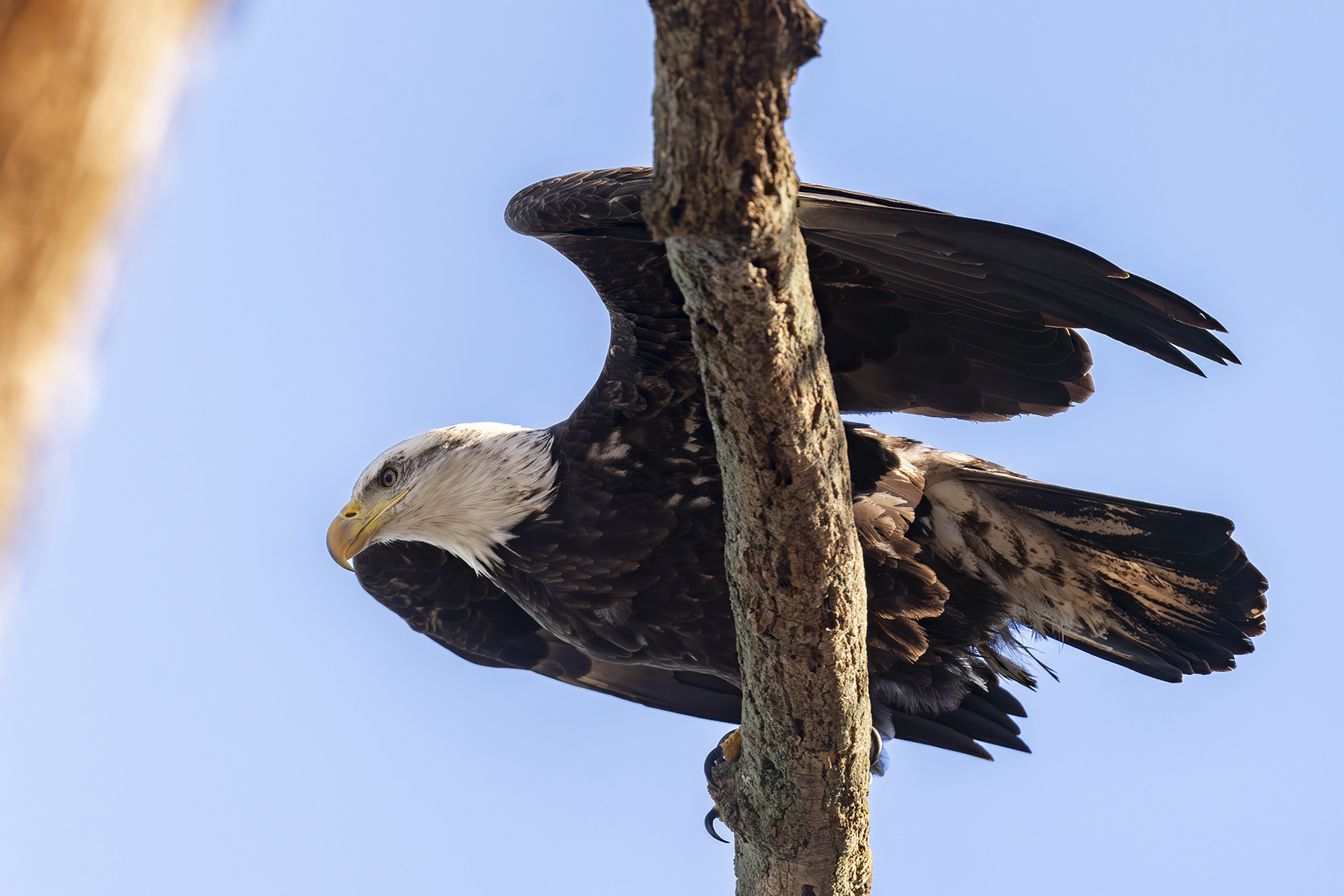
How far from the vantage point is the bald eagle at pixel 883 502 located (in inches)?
129

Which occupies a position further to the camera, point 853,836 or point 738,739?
point 738,739

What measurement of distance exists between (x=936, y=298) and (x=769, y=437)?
1217mm

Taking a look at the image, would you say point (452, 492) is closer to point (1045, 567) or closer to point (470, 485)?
point (470, 485)

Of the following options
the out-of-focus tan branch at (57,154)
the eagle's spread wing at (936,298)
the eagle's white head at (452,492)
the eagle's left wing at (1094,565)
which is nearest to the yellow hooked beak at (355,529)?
the eagle's white head at (452,492)

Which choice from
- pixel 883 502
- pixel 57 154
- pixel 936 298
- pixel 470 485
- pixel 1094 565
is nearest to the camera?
pixel 57 154

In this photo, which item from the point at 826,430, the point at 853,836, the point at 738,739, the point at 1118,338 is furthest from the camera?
the point at 738,739

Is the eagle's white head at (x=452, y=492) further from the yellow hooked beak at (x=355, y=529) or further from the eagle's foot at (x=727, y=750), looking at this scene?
the eagle's foot at (x=727, y=750)

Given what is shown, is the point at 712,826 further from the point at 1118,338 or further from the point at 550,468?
the point at 1118,338

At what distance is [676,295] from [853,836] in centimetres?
195

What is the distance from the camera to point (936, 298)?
351cm

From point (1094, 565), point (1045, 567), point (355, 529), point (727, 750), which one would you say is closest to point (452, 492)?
point (355, 529)

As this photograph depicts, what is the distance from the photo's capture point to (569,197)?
142 inches

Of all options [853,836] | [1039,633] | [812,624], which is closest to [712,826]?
[853,836]

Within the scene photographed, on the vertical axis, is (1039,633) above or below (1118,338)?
below
